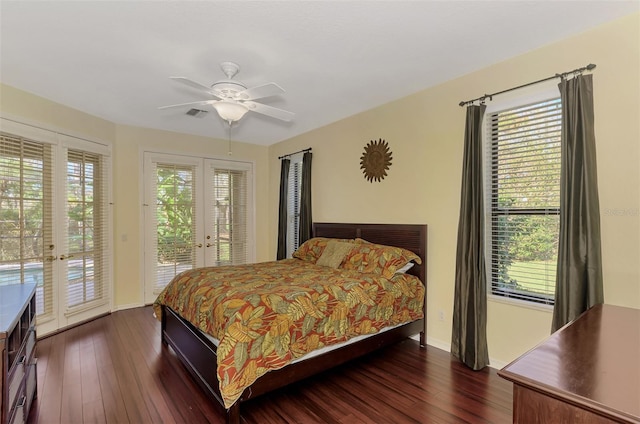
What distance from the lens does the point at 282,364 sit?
2133mm

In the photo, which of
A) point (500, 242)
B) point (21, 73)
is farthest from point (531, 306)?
point (21, 73)

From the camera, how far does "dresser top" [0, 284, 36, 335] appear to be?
5.12 feet

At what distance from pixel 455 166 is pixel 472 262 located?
3.08 ft

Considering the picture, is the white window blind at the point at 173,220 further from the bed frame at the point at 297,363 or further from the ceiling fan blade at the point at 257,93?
the ceiling fan blade at the point at 257,93

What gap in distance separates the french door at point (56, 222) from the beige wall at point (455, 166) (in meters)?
2.97

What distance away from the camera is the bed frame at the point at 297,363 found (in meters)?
2.14

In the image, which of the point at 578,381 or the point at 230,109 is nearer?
the point at 578,381

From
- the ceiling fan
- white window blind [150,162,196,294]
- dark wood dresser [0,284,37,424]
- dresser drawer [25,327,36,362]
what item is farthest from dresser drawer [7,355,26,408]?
white window blind [150,162,196,294]

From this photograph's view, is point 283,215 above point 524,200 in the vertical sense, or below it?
below

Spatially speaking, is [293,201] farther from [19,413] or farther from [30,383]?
[19,413]

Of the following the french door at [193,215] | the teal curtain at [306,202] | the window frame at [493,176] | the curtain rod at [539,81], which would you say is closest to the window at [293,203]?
the teal curtain at [306,202]

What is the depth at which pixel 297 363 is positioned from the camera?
2299 mm

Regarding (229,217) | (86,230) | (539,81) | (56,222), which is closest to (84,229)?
(86,230)

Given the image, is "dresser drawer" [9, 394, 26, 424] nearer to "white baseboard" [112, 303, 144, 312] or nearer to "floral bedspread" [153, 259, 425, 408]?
"floral bedspread" [153, 259, 425, 408]
